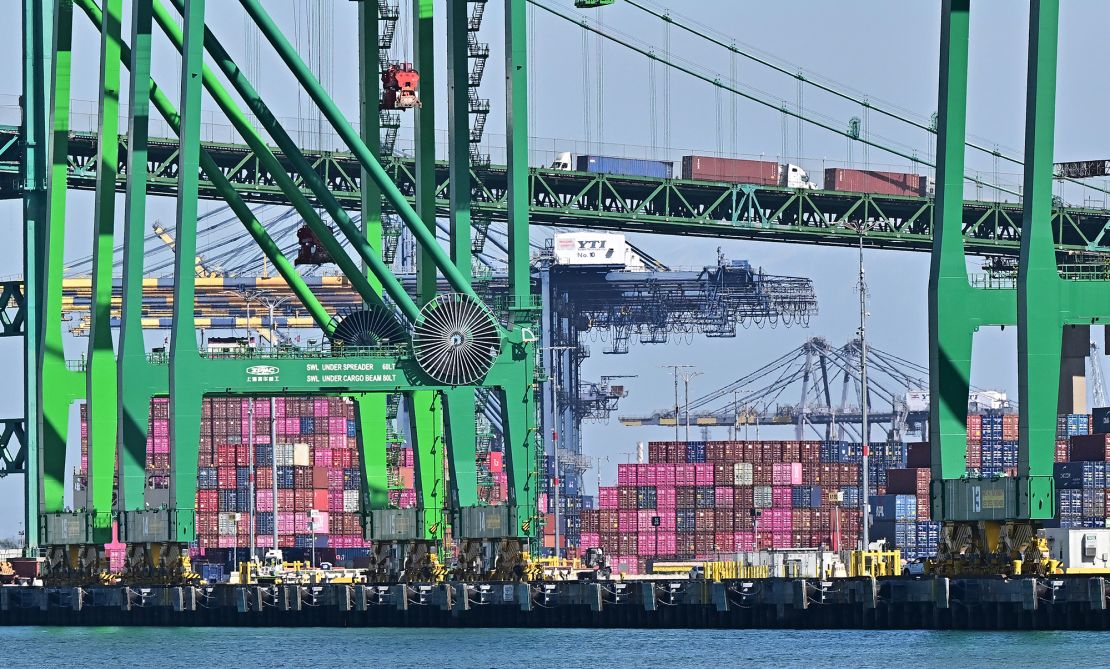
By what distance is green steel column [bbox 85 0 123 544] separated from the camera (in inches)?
2307

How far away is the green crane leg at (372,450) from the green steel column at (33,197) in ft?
33.1

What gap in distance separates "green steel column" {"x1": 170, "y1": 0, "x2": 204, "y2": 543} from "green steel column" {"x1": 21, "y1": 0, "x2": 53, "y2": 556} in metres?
12.2

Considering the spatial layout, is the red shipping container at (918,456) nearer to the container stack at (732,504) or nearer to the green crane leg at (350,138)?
the container stack at (732,504)

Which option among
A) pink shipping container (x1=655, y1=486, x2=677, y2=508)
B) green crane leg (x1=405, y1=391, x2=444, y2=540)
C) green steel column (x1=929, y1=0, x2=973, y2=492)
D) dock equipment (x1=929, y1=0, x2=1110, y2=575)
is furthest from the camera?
pink shipping container (x1=655, y1=486, x2=677, y2=508)

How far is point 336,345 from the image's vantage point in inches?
2201

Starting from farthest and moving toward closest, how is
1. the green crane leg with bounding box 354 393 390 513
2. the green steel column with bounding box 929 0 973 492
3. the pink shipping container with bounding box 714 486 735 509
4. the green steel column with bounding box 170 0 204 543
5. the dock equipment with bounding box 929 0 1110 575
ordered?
1. the pink shipping container with bounding box 714 486 735 509
2. the green crane leg with bounding box 354 393 390 513
3. the green steel column with bounding box 170 0 204 543
4. the green steel column with bounding box 929 0 973 492
5. the dock equipment with bounding box 929 0 1110 575

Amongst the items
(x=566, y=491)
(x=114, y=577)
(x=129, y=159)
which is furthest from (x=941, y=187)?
(x=566, y=491)

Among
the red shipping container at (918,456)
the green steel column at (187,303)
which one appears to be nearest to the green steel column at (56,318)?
the green steel column at (187,303)

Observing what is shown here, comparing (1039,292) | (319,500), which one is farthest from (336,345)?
(319,500)

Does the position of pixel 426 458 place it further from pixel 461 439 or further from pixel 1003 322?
pixel 1003 322

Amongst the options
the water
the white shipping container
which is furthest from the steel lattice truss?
the water

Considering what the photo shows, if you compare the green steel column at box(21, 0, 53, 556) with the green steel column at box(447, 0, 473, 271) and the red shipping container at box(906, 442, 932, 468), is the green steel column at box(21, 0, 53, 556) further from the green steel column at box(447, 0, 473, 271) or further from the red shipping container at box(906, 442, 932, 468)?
the red shipping container at box(906, 442, 932, 468)

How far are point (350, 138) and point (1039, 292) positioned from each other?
53.3ft

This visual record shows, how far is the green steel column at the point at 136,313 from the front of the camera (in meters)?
53.8
